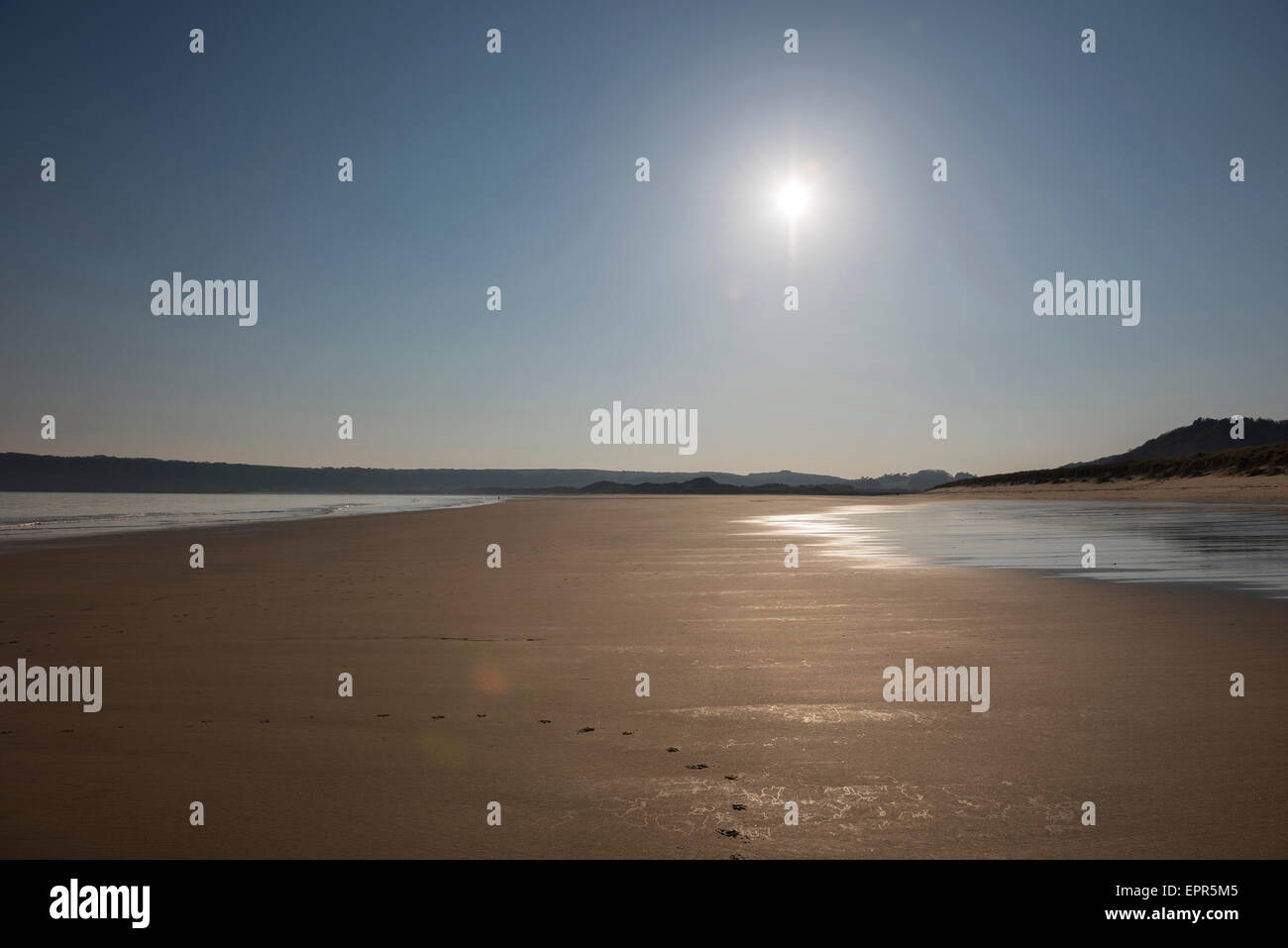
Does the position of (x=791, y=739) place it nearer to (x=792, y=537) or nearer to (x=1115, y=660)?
(x=1115, y=660)

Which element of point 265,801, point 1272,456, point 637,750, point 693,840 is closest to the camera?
point 693,840

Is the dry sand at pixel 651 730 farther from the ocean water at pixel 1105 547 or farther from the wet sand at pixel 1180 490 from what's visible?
the wet sand at pixel 1180 490

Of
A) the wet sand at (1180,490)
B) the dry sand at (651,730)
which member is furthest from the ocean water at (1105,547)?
the wet sand at (1180,490)

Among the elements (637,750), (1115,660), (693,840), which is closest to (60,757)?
(637,750)

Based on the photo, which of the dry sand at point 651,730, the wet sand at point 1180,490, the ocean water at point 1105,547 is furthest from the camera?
the wet sand at point 1180,490

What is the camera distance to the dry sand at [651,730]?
13.7 feet

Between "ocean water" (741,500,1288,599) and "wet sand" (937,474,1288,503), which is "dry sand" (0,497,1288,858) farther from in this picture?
"wet sand" (937,474,1288,503)

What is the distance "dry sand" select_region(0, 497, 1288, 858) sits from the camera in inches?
164

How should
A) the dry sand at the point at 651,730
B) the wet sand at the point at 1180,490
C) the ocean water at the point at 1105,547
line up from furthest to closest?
1. the wet sand at the point at 1180,490
2. the ocean water at the point at 1105,547
3. the dry sand at the point at 651,730

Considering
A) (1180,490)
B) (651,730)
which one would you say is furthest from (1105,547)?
(1180,490)

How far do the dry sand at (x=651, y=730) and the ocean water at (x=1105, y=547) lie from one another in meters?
2.93
